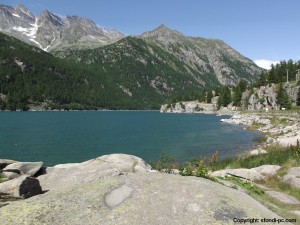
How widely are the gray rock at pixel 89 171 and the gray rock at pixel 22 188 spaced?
3.08 meters

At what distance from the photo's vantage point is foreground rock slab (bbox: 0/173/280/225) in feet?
21.7

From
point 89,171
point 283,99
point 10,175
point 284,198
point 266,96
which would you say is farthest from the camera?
point 266,96

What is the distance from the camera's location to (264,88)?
175250mm

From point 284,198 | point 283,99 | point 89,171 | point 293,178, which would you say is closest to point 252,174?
point 293,178

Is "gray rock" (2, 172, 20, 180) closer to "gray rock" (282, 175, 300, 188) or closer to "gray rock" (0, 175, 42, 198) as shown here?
"gray rock" (0, 175, 42, 198)

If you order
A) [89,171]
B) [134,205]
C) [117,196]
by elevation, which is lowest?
[89,171]

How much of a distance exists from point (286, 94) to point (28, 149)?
123 meters

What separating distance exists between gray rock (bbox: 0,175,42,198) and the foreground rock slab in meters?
5.41

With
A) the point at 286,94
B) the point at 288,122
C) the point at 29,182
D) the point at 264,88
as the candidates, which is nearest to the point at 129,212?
the point at 29,182

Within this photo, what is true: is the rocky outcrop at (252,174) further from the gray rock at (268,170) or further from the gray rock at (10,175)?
the gray rock at (10,175)

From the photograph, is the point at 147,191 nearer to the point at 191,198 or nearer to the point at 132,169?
the point at 191,198

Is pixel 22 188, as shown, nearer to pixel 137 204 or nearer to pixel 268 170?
pixel 137 204

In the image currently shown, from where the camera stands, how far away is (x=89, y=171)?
17.7 m

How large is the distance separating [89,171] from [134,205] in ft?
36.4
